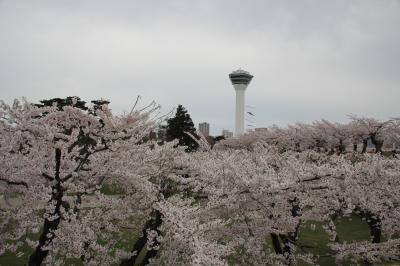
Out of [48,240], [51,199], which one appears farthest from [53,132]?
[48,240]

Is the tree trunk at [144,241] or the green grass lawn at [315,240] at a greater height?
the tree trunk at [144,241]

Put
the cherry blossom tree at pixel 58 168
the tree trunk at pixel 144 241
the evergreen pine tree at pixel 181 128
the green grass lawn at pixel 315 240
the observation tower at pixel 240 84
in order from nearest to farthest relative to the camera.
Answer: the cherry blossom tree at pixel 58 168
the tree trunk at pixel 144 241
the green grass lawn at pixel 315 240
the evergreen pine tree at pixel 181 128
the observation tower at pixel 240 84

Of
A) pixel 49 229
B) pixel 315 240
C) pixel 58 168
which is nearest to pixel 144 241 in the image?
pixel 49 229

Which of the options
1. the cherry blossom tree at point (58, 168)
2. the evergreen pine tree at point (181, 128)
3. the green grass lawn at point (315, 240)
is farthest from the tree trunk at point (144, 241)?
the evergreen pine tree at point (181, 128)

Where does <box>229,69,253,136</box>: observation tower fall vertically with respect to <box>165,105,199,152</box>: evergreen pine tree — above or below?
above

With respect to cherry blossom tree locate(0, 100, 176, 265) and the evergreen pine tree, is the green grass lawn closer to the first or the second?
cherry blossom tree locate(0, 100, 176, 265)

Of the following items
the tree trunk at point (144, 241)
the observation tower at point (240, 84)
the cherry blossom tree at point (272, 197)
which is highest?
the observation tower at point (240, 84)

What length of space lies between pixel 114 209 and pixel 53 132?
2.00m

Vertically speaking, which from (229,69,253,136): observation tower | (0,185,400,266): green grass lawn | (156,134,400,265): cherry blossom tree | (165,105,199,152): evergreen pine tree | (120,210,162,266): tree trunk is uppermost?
(229,69,253,136): observation tower

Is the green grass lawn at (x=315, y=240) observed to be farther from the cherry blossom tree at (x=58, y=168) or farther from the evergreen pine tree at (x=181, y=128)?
the evergreen pine tree at (x=181, y=128)

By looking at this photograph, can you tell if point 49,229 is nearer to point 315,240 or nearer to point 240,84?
point 315,240

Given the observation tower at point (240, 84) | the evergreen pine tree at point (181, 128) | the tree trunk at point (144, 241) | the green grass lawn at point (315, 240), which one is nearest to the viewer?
the tree trunk at point (144, 241)

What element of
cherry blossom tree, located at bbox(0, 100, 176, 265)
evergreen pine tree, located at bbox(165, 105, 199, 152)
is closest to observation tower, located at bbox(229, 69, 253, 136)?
evergreen pine tree, located at bbox(165, 105, 199, 152)

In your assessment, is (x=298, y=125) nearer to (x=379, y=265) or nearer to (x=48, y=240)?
(x=379, y=265)
